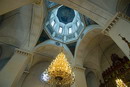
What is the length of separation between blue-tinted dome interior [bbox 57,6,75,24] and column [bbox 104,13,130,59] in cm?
749

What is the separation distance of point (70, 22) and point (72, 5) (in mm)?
6139

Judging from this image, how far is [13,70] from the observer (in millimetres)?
6312

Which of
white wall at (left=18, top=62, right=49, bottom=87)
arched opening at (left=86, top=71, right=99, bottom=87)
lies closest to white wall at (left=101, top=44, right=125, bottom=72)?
arched opening at (left=86, top=71, right=99, bottom=87)

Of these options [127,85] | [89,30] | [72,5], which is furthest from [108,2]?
[127,85]

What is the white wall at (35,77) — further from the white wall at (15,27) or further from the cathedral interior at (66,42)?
the white wall at (15,27)

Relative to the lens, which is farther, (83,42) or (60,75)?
(83,42)

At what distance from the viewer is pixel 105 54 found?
32.2ft

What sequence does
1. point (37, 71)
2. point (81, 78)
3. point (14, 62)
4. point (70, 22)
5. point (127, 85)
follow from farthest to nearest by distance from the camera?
point (70, 22), point (37, 71), point (81, 78), point (14, 62), point (127, 85)

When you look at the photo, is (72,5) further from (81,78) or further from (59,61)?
(81,78)

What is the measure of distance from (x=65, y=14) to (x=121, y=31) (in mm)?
8637

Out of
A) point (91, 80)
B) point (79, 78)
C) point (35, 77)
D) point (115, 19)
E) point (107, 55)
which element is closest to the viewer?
point (115, 19)

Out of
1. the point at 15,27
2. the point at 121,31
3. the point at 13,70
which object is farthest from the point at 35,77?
the point at 121,31

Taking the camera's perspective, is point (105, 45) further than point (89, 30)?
Yes

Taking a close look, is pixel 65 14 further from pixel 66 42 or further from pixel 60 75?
pixel 60 75
